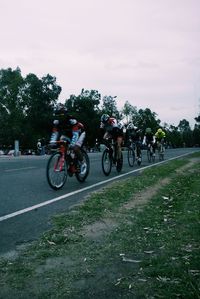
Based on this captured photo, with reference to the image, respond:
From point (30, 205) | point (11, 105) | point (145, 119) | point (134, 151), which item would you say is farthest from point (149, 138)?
point (145, 119)

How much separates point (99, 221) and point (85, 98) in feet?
384

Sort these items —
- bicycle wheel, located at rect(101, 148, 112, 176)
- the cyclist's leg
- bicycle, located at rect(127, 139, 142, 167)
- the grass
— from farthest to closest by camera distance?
bicycle, located at rect(127, 139, 142, 167) < the cyclist's leg < bicycle wheel, located at rect(101, 148, 112, 176) < the grass

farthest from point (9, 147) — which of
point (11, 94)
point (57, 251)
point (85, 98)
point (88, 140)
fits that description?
point (57, 251)

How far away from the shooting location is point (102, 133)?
14305 mm

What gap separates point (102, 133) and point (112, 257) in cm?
1014

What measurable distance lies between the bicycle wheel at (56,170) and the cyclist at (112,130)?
391cm

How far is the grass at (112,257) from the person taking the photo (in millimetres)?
3410

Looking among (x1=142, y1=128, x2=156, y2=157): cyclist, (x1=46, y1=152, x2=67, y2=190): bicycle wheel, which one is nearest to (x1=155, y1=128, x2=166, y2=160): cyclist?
(x1=142, y1=128, x2=156, y2=157): cyclist

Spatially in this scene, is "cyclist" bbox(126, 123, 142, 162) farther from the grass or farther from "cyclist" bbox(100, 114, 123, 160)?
the grass

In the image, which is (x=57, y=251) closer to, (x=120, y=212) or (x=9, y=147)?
(x=120, y=212)

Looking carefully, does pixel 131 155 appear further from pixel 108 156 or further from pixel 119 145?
pixel 108 156

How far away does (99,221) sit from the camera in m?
6.11

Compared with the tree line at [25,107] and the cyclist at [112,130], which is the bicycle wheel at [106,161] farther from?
the tree line at [25,107]

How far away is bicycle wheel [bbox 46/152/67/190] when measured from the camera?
9.85 metres
